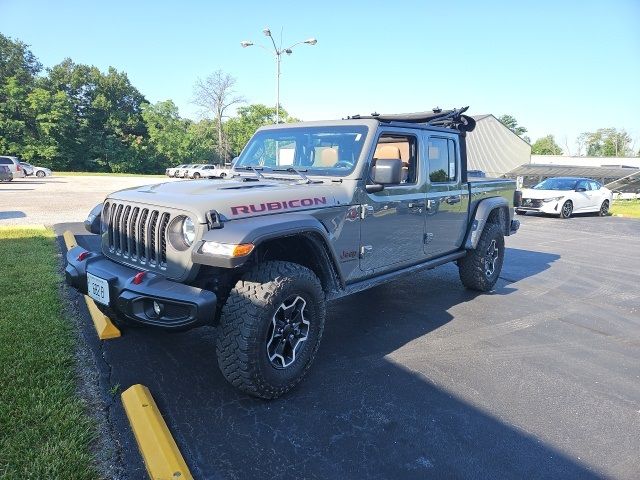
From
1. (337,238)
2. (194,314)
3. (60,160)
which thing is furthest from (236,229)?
(60,160)

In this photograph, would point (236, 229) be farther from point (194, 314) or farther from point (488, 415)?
point (488, 415)

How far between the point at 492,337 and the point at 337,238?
209cm

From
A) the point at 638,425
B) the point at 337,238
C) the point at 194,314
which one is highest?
the point at 337,238

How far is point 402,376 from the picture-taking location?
3.56 meters

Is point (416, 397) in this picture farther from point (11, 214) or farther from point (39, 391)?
point (11, 214)

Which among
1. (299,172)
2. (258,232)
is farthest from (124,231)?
(299,172)

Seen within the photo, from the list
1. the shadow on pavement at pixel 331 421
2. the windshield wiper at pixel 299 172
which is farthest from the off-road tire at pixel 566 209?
the windshield wiper at pixel 299 172

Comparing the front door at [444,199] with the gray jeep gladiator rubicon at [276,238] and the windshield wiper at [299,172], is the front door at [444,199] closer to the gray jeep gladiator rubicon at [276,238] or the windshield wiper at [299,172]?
the gray jeep gladiator rubicon at [276,238]

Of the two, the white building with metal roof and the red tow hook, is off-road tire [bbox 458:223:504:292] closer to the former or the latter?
the red tow hook

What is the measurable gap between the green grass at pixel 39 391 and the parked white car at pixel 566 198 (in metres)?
15.6

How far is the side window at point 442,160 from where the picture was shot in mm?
4778

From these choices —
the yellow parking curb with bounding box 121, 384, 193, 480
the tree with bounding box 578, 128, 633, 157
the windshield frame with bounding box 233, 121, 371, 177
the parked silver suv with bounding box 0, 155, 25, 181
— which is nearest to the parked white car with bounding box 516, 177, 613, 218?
the windshield frame with bounding box 233, 121, 371, 177

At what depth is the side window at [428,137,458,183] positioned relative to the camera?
4.78m

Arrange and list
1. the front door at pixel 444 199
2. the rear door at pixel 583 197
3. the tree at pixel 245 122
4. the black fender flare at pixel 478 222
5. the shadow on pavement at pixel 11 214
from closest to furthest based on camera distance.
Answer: the front door at pixel 444 199 < the black fender flare at pixel 478 222 < the shadow on pavement at pixel 11 214 < the rear door at pixel 583 197 < the tree at pixel 245 122
